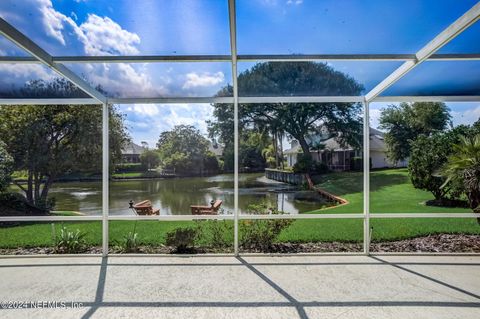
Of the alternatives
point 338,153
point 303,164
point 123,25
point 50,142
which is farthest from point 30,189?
point 338,153

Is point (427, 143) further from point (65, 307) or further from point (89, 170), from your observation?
point (89, 170)

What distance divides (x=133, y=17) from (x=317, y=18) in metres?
1.86

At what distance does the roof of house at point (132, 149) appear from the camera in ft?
19.2

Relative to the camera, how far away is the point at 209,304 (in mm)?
3039

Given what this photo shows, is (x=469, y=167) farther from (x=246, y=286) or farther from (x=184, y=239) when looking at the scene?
(x=184, y=239)

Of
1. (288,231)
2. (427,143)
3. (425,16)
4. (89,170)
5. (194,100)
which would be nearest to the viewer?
(425,16)

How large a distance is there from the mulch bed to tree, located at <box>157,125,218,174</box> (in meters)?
1.55

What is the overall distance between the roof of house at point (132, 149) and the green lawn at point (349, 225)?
4.65ft

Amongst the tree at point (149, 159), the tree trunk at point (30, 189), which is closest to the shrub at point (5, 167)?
the tree trunk at point (30, 189)

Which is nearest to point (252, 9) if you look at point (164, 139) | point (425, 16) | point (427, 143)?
point (425, 16)

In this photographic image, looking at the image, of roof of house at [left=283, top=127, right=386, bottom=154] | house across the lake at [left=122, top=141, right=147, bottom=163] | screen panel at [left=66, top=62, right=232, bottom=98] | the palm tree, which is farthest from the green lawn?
screen panel at [left=66, top=62, right=232, bottom=98]

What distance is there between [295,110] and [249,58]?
200cm

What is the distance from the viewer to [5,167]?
6.18 meters

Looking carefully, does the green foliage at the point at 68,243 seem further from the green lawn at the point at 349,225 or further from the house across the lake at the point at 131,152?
the house across the lake at the point at 131,152
